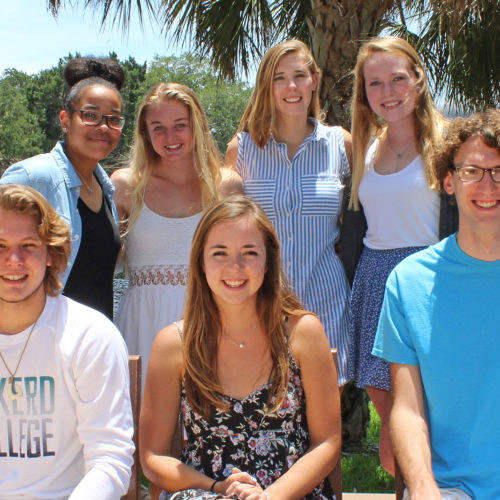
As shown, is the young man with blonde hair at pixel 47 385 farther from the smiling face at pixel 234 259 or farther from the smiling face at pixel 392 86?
the smiling face at pixel 392 86

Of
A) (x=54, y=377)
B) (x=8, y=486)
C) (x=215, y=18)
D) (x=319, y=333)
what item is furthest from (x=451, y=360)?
(x=215, y=18)

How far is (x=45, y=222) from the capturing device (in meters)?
2.02

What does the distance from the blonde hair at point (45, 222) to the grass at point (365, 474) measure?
120 inches

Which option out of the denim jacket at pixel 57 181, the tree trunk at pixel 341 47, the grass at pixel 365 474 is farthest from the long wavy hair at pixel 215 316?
the tree trunk at pixel 341 47

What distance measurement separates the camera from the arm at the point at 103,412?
6.33 ft

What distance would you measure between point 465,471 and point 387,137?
1.70 m

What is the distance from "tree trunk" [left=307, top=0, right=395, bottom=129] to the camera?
4.86 meters

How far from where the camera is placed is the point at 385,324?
7.34 ft

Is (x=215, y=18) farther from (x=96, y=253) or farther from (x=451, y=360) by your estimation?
(x=451, y=360)

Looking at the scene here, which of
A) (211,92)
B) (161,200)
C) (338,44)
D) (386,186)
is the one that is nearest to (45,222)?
(161,200)

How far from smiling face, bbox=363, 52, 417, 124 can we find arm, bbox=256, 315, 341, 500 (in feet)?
4.22

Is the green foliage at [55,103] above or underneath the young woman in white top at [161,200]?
above

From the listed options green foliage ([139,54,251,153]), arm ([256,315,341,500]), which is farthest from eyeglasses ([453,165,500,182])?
green foliage ([139,54,251,153])

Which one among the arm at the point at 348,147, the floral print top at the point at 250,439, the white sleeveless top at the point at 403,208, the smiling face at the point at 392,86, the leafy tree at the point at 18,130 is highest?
the leafy tree at the point at 18,130
